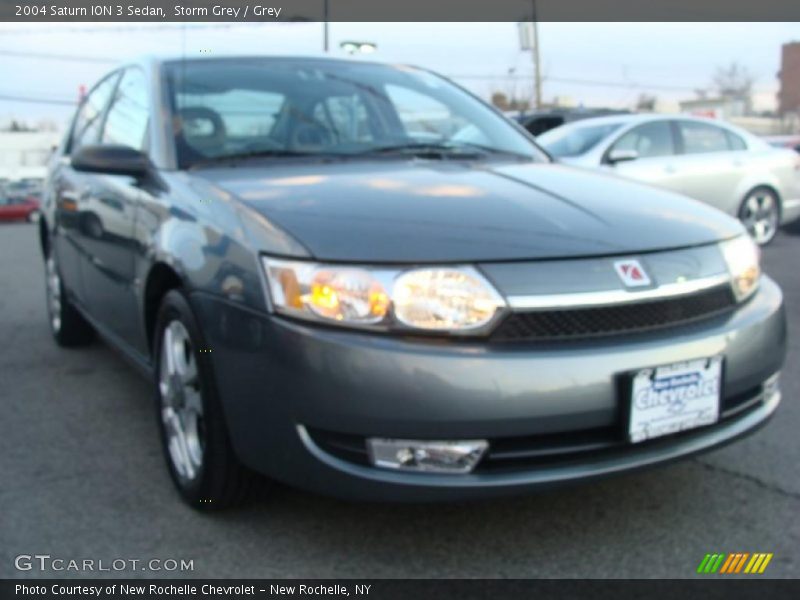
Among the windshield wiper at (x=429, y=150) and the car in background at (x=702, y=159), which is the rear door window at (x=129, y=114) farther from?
the car in background at (x=702, y=159)

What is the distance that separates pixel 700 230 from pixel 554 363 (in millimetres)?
802

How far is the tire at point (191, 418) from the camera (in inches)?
102

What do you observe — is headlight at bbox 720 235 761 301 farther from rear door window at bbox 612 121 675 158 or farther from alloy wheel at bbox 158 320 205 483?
rear door window at bbox 612 121 675 158

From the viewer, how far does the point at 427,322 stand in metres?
2.27

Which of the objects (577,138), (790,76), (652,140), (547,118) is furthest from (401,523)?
(790,76)

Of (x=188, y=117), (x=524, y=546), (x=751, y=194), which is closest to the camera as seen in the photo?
(x=524, y=546)

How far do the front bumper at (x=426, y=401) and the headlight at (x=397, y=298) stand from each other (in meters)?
0.04

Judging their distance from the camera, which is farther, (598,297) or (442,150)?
(442,150)

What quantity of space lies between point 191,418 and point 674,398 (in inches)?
58.2

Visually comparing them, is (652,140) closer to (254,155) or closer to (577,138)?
(577,138)

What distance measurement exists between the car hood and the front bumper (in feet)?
0.82

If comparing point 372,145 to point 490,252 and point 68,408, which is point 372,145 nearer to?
point 490,252

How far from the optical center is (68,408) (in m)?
4.01
